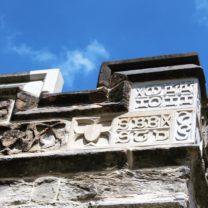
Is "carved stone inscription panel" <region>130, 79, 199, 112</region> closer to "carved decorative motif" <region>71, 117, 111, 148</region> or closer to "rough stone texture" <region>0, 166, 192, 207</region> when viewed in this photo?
"carved decorative motif" <region>71, 117, 111, 148</region>

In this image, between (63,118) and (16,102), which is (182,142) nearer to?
(63,118)

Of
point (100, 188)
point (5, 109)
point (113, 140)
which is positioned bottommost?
point (100, 188)

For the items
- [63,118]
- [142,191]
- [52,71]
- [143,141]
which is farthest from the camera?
[52,71]

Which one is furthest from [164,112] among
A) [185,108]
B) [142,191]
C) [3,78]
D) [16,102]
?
[3,78]

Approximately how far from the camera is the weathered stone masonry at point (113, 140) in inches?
128

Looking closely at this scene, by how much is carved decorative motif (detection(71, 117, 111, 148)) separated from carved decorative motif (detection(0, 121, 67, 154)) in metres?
0.07

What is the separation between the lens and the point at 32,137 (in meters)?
3.68

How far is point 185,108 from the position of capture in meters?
3.56

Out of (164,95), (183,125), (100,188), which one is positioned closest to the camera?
(100,188)

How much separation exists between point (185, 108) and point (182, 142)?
28cm

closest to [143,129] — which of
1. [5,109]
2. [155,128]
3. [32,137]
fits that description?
[155,128]

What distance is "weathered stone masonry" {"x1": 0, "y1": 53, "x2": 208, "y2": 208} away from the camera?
326cm

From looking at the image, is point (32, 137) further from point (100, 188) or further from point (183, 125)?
point (183, 125)

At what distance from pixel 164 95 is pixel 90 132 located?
487 mm
